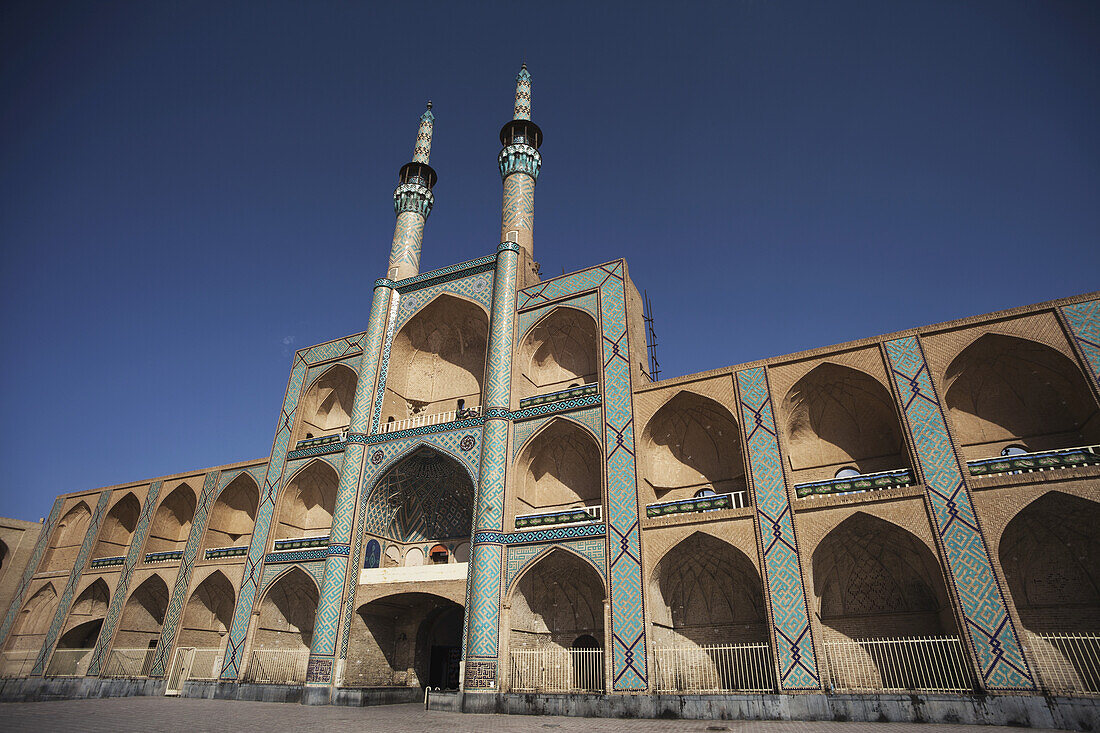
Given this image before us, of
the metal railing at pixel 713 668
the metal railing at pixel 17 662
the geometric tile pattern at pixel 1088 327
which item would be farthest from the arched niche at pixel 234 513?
the geometric tile pattern at pixel 1088 327

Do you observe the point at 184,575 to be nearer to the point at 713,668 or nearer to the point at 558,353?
the point at 558,353

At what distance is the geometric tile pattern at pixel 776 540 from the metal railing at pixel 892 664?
0.56m

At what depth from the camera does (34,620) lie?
24406 mm

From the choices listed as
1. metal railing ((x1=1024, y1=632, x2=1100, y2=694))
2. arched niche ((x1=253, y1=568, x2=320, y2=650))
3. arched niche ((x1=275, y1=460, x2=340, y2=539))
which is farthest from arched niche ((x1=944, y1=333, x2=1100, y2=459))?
arched niche ((x1=253, y1=568, x2=320, y2=650))

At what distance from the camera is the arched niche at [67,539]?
1013 inches

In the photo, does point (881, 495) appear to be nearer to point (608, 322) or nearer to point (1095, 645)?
point (1095, 645)

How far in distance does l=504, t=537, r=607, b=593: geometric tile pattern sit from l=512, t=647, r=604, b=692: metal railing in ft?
5.38

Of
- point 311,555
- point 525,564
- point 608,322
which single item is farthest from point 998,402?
point 311,555

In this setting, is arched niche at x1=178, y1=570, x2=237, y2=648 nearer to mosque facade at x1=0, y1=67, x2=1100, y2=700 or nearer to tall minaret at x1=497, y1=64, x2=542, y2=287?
mosque facade at x1=0, y1=67, x2=1100, y2=700

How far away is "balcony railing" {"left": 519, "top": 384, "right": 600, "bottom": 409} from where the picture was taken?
16.8 metres

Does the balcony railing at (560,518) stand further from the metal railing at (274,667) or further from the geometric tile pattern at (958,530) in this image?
the metal railing at (274,667)

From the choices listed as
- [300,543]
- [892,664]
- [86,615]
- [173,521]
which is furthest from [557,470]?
[86,615]

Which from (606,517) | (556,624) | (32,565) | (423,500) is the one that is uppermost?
(423,500)

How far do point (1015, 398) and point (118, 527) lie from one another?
3065 cm
